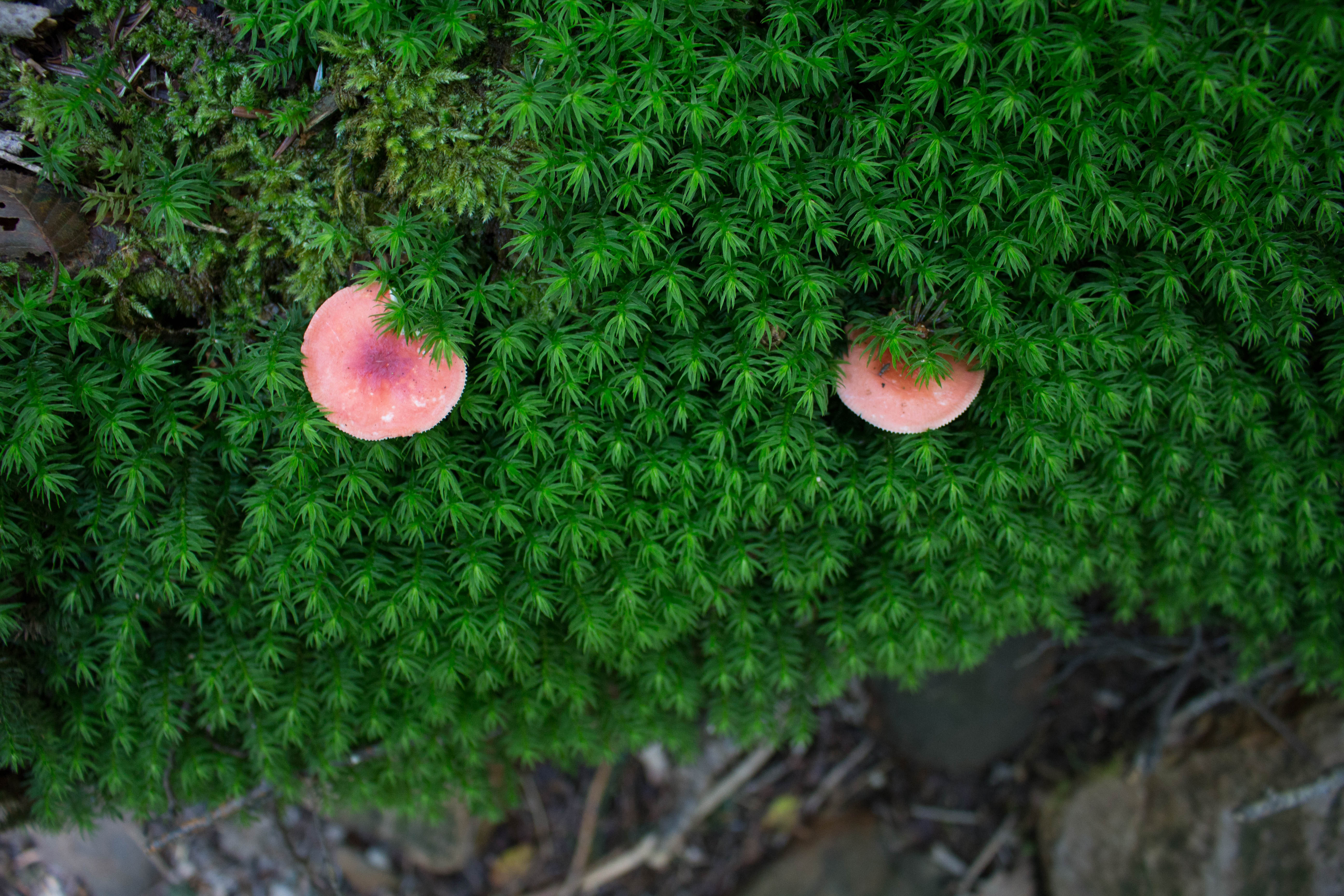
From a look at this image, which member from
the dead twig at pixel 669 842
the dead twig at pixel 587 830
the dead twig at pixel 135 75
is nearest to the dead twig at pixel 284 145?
the dead twig at pixel 135 75

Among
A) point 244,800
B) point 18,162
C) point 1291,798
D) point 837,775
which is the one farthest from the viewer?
point 837,775

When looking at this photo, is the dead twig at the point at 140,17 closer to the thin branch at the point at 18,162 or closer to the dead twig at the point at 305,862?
the thin branch at the point at 18,162

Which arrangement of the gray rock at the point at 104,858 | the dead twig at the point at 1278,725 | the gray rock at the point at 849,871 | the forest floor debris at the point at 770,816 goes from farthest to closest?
the gray rock at the point at 849,871 < the forest floor debris at the point at 770,816 < the gray rock at the point at 104,858 < the dead twig at the point at 1278,725

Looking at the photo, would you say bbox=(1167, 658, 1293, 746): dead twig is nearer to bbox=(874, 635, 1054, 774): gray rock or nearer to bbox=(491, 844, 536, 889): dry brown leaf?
bbox=(874, 635, 1054, 774): gray rock

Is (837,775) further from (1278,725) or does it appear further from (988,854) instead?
(1278,725)

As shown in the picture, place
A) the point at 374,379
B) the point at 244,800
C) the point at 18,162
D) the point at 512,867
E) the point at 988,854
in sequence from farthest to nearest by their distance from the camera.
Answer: the point at 988,854
the point at 512,867
the point at 244,800
the point at 18,162
the point at 374,379

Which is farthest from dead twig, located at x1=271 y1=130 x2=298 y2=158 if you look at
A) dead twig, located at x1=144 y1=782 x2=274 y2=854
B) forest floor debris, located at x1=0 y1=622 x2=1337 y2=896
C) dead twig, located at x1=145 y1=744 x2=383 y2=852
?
forest floor debris, located at x1=0 y1=622 x2=1337 y2=896

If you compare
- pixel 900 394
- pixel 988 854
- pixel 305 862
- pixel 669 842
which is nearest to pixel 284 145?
pixel 900 394
